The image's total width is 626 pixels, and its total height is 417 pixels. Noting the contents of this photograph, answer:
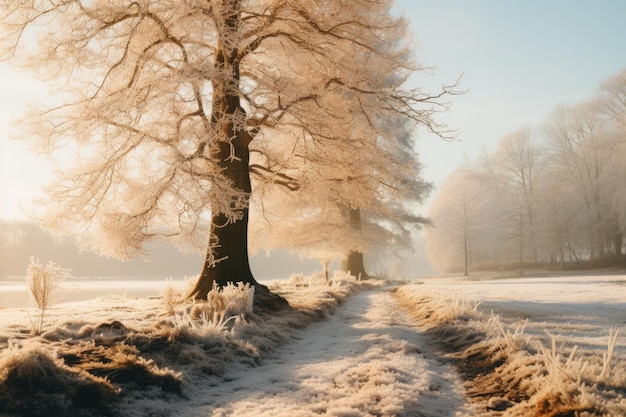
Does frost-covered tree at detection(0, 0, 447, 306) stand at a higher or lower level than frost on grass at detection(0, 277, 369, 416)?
higher

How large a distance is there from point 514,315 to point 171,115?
8.60 metres

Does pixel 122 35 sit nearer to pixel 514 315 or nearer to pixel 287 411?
pixel 287 411

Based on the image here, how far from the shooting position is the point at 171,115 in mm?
11047

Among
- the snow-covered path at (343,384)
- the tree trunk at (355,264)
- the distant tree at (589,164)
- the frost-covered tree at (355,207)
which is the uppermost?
the distant tree at (589,164)

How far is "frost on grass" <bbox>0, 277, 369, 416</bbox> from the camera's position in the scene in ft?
14.0

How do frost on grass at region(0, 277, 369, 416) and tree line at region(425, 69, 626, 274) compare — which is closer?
frost on grass at region(0, 277, 369, 416)

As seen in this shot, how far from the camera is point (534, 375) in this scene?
466 cm

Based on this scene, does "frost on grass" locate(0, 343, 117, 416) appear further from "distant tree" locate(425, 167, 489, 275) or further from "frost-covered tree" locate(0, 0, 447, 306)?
"distant tree" locate(425, 167, 489, 275)

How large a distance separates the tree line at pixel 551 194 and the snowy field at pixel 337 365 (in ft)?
90.7

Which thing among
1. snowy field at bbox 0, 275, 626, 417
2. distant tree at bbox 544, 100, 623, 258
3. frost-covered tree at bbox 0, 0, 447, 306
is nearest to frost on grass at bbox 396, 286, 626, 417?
snowy field at bbox 0, 275, 626, 417

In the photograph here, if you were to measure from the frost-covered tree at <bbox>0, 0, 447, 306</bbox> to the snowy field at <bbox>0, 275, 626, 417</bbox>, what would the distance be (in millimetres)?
2111

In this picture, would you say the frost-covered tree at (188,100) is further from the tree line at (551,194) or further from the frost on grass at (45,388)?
the tree line at (551,194)

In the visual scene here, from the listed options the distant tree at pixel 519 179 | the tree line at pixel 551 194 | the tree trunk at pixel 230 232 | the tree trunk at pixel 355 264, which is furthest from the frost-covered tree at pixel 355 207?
the distant tree at pixel 519 179

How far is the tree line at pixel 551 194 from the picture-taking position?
34406 millimetres
